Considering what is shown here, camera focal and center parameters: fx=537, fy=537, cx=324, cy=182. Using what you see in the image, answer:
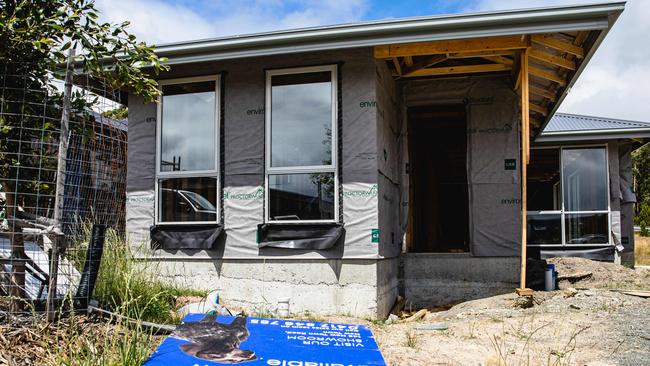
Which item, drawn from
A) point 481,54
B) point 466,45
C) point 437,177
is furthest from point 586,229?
point 466,45

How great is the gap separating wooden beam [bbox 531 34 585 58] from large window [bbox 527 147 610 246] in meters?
6.08

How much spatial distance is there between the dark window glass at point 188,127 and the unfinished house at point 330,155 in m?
0.02

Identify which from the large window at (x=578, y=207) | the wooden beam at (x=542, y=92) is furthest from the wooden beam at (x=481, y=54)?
the large window at (x=578, y=207)

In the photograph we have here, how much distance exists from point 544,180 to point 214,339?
18391 mm

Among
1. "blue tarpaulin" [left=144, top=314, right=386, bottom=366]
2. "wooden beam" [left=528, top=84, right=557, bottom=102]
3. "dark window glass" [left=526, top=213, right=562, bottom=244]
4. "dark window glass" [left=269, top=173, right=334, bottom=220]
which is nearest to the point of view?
"blue tarpaulin" [left=144, top=314, right=386, bottom=366]

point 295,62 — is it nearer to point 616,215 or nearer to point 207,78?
point 207,78

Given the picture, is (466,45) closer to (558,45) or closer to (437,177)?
(558,45)

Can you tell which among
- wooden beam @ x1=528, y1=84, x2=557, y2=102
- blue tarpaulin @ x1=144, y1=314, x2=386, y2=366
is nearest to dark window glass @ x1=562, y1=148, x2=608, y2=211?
wooden beam @ x1=528, y1=84, x2=557, y2=102

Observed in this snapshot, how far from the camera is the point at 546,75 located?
8539mm

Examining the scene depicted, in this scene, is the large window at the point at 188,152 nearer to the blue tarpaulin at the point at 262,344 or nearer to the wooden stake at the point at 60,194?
the wooden stake at the point at 60,194

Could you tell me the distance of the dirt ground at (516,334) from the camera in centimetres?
403

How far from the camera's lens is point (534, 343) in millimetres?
5090

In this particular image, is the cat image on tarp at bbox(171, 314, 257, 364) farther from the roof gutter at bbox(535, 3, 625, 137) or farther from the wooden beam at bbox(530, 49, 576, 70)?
the wooden beam at bbox(530, 49, 576, 70)

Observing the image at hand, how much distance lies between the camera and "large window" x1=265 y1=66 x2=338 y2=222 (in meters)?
7.21
